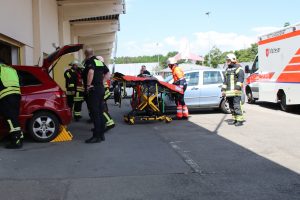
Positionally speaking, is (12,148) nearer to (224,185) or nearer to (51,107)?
(51,107)

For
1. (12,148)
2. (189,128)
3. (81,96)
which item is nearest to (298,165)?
(189,128)

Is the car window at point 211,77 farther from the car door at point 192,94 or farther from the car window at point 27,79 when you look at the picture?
the car window at point 27,79

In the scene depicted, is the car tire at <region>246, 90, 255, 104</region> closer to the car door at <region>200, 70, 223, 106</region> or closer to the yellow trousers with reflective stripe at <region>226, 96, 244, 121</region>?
the car door at <region>200, 70, 223, 106</region>

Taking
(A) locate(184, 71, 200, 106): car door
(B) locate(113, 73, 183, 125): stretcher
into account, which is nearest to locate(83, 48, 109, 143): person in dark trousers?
(B) locate(113, 73, 183, 125): stretcher

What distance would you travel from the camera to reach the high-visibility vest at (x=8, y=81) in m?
8.07

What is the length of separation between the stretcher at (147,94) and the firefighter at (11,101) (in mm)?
3880

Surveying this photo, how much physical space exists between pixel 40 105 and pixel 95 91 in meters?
1.18

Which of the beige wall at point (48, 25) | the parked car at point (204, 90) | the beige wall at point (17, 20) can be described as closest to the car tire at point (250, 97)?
the parked car at point (204, 90)

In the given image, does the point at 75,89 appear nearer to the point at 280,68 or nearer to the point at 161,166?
the point at 161,166

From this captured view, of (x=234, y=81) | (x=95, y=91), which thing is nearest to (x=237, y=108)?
(x=234, y=81)

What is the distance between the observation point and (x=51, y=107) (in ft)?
29.0

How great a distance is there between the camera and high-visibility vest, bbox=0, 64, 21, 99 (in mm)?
8070

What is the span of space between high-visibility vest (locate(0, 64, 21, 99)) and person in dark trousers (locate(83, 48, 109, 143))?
145 cm

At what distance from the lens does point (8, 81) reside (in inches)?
319
